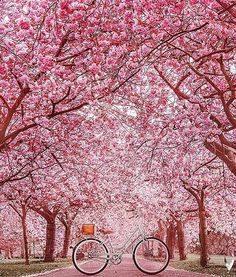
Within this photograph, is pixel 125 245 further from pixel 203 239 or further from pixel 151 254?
pixel 203 239

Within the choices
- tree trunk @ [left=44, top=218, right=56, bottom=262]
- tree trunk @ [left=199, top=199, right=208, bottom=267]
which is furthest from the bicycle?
tree trunk @ [left=44, top=218, right=56, bottom=262]

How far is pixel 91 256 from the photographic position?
46.6ft

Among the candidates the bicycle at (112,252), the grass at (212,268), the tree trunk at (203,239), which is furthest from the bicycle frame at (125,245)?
the tree trunk at (203,239)

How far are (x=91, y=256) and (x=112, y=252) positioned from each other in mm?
591

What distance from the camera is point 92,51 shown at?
11664mm

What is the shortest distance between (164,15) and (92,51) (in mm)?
2483

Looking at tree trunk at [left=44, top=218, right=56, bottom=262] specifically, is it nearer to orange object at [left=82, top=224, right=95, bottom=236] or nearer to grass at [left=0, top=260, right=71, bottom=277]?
grass at [left=0, top=260, right=71, bottom=277]

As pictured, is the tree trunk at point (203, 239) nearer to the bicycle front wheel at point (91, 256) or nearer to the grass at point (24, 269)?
the grass at point (24, 269)

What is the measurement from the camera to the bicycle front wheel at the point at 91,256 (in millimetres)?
14203

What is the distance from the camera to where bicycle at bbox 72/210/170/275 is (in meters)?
13.9

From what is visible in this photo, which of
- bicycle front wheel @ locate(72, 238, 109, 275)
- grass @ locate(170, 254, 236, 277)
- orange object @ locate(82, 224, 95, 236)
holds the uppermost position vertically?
orange object @ locate(82, 224, 95, 236)

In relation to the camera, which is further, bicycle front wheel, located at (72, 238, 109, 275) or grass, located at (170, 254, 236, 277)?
grass, located at (170, 254, 236, 277)

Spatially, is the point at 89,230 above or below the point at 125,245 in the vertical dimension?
above

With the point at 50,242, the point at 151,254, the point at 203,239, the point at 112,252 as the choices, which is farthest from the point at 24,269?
the point at 50,242
